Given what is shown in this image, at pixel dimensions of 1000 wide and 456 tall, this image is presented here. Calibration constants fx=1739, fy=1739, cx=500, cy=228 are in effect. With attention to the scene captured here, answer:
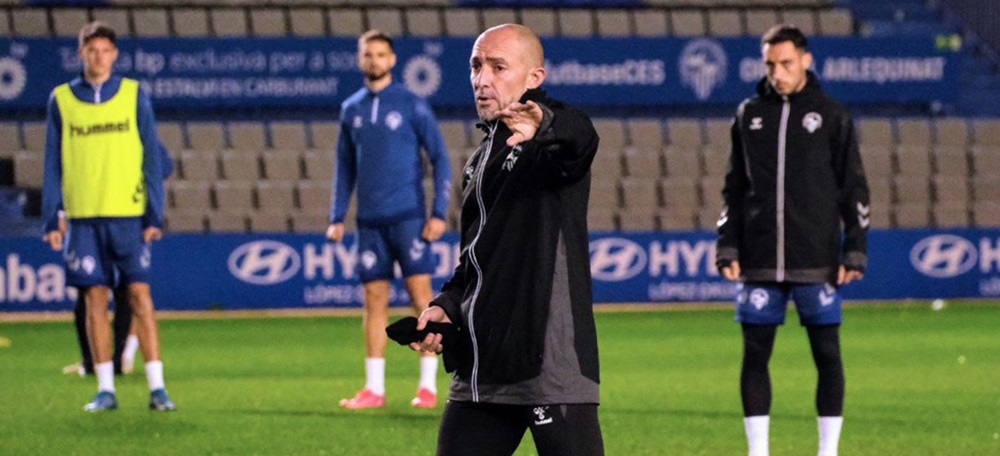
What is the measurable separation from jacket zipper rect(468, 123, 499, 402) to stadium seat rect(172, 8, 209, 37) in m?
17.4

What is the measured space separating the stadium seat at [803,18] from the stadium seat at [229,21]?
6.99m

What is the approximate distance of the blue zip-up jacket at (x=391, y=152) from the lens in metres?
9.55

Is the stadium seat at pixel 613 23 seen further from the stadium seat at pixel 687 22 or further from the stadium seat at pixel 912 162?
the stadium seat at pixel 912 162

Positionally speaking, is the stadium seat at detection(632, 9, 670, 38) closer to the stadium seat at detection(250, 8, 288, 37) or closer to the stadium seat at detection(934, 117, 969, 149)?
the stadium seat at detection(934, 117, 969, 149)

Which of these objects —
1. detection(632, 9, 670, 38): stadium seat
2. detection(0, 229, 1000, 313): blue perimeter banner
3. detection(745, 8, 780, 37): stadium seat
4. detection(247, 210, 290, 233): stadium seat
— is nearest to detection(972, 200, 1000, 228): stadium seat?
detection(0, 229, 1000, 313): blue perimeter banner

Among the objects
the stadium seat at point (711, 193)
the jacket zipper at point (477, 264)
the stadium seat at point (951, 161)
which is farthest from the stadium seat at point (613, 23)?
the jacket zipper at point (477, 264)

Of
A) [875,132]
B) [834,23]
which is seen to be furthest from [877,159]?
[834,23]

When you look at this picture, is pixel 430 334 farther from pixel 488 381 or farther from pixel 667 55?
pixel 667 55

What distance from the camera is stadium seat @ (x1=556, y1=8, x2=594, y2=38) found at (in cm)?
2244

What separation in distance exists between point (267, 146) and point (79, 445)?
12.8m

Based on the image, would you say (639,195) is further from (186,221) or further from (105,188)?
(105,188)

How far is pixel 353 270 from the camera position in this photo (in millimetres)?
18156

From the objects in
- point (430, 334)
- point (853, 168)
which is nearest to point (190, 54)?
point (853, 168)

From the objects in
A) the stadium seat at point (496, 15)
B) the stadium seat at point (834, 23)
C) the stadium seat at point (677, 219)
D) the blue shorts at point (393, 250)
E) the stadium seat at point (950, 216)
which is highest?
the stadium seat at point (496, 15)
